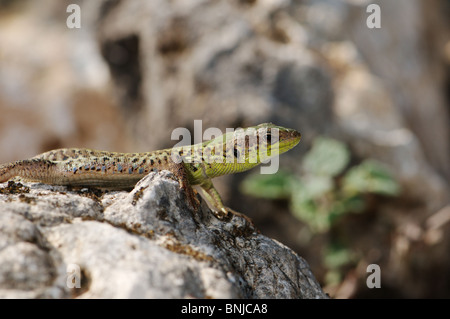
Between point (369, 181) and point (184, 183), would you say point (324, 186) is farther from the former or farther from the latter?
point (184, 183)

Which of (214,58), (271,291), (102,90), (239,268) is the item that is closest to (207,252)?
(239,268)

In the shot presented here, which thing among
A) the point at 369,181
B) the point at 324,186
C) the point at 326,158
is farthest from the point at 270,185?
the point at 369,181

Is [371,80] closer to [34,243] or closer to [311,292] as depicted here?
[311,292]

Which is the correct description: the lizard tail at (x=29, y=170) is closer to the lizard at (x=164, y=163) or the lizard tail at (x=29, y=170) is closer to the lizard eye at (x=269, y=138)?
the lizard at (x=164, y=163)

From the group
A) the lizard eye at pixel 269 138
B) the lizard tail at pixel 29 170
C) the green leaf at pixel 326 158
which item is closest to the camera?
the lizard tail at pixel 29 170

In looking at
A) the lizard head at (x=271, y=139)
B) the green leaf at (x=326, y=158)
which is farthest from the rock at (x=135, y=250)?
the green leaf at (x=326, y=158)

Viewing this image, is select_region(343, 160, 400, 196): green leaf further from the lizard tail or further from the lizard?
the lizard tail
